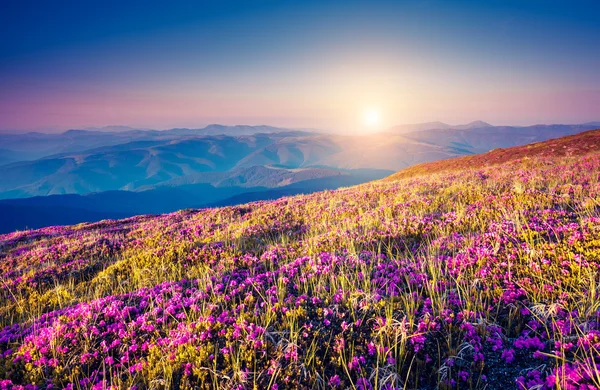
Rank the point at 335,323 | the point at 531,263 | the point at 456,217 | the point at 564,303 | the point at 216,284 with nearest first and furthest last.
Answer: the point at 564,303 < the point at 335,323 < the point at 531,263 < the point at 216,284 < the point at 456,217

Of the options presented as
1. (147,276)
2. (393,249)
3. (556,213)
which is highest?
(556,213)

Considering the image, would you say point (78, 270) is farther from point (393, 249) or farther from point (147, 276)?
point (393, 249)

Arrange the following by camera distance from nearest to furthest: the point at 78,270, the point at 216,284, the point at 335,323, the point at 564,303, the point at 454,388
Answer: the point at 454,388, the point at 564,303, the point at 335,323, the point at 216,284, the point at 78,270

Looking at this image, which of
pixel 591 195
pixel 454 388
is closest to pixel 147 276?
pixel 454 388

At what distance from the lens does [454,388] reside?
326 centimetres

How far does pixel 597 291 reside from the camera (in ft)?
13.1

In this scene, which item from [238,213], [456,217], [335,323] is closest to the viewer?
[335,323]

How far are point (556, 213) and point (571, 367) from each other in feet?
18.7

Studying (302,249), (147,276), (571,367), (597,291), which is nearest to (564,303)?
(597,291)

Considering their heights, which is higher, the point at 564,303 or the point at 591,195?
the point at 591,195

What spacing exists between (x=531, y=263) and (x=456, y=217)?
11.5 ft

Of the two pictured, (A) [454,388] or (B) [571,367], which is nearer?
(B) [571,367]

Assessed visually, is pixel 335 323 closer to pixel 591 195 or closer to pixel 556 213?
pixel 556 213

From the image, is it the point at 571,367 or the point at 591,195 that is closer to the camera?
the point at 571,367
